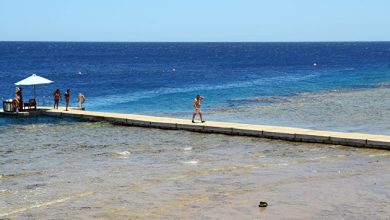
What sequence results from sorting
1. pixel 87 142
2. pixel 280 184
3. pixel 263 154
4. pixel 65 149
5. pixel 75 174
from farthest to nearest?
pixel 87 142 < pixel 65 149 < pixel 263 154 < pixel 75 174 < pixel 280 184

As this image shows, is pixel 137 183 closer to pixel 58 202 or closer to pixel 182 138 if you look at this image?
pixel 58 202

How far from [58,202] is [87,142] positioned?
35.8 feet

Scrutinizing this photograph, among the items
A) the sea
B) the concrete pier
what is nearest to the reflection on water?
→ the sea

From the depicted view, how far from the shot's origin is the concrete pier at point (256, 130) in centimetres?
2525

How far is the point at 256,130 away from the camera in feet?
93.0

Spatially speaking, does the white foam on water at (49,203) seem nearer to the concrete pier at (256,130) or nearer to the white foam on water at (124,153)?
the white foam on water at (124,153)

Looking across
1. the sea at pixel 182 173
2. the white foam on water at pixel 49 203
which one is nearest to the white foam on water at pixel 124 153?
the sea at pixel 182 173

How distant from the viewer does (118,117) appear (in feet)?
112

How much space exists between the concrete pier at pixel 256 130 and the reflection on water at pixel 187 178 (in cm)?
57

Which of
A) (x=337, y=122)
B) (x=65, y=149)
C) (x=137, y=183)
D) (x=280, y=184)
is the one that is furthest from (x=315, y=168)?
(x=337, y=122)

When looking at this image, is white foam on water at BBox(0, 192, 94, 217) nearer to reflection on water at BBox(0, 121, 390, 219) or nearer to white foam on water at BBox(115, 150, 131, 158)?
reflection on water at BBox(0, 121, 390, 219)

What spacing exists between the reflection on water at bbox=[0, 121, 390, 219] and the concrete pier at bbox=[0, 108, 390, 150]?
57 cm

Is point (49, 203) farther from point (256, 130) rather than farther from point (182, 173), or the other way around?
point (256, 130)

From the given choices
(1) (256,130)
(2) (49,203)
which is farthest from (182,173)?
(1) (256,130)
